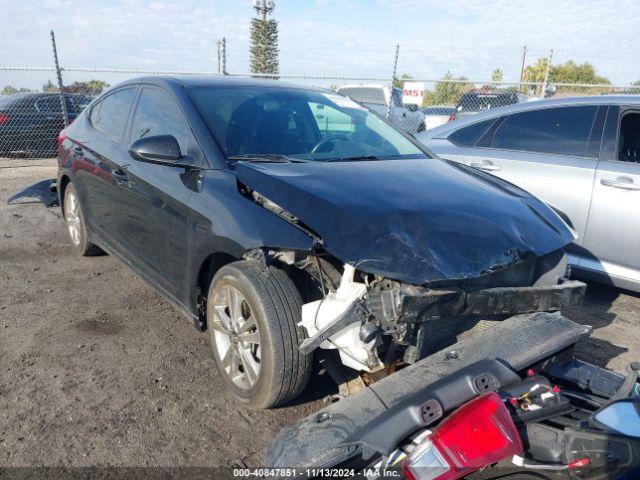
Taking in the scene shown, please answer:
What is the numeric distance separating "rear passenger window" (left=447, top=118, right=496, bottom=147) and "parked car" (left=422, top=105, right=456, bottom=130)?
38.5ft

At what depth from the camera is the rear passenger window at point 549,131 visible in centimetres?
450

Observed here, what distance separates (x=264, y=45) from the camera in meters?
37.7

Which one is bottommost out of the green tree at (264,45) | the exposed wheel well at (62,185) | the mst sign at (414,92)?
the exposed wheel well at (62,185)

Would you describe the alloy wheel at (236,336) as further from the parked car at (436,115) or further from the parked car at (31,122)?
the parked car at (436,115)

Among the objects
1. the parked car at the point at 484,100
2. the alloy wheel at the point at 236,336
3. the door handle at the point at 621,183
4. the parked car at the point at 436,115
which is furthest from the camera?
the parked car at the point at 436,115

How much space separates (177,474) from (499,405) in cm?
143

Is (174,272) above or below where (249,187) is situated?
below

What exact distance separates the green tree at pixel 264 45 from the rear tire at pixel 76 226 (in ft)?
111

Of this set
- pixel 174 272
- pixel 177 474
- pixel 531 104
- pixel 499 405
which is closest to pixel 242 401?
pixel 177 474

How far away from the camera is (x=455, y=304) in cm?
225

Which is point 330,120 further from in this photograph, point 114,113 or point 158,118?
point 114,113

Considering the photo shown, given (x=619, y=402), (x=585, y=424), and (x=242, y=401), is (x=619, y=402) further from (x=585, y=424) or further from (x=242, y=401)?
(x=242, y=401)

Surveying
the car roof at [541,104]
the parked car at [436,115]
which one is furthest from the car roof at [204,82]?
the parked car at [436,115]

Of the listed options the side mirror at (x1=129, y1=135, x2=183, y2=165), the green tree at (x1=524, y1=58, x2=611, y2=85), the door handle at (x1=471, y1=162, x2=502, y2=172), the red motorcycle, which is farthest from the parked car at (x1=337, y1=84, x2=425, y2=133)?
the green tree at (x1=524, y1=58, x2=611, y2=85)
